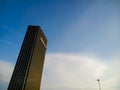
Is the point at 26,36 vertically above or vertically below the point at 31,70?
above

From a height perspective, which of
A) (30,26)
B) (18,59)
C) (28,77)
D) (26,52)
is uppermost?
(30,26)

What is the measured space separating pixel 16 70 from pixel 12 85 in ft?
44.7

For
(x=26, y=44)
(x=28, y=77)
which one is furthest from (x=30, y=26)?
(x=28, y=77)

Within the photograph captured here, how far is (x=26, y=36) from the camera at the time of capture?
12381cm

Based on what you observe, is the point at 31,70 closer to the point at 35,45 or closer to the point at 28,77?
the point at 28,77

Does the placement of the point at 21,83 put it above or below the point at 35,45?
below

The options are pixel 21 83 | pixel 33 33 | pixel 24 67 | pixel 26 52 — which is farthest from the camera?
pixel 33 33

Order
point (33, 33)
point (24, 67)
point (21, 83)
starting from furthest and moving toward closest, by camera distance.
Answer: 1. point (33, 33)
2. point (24, 67)
3. point (21, 83)

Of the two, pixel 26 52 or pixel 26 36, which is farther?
pixel 26 36

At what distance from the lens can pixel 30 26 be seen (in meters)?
129

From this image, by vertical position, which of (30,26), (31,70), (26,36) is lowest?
(31,70)

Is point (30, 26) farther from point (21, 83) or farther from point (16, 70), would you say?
point (21, 83)

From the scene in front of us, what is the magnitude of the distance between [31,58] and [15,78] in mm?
23225

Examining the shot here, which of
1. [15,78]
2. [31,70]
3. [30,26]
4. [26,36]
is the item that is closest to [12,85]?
[15,78]
